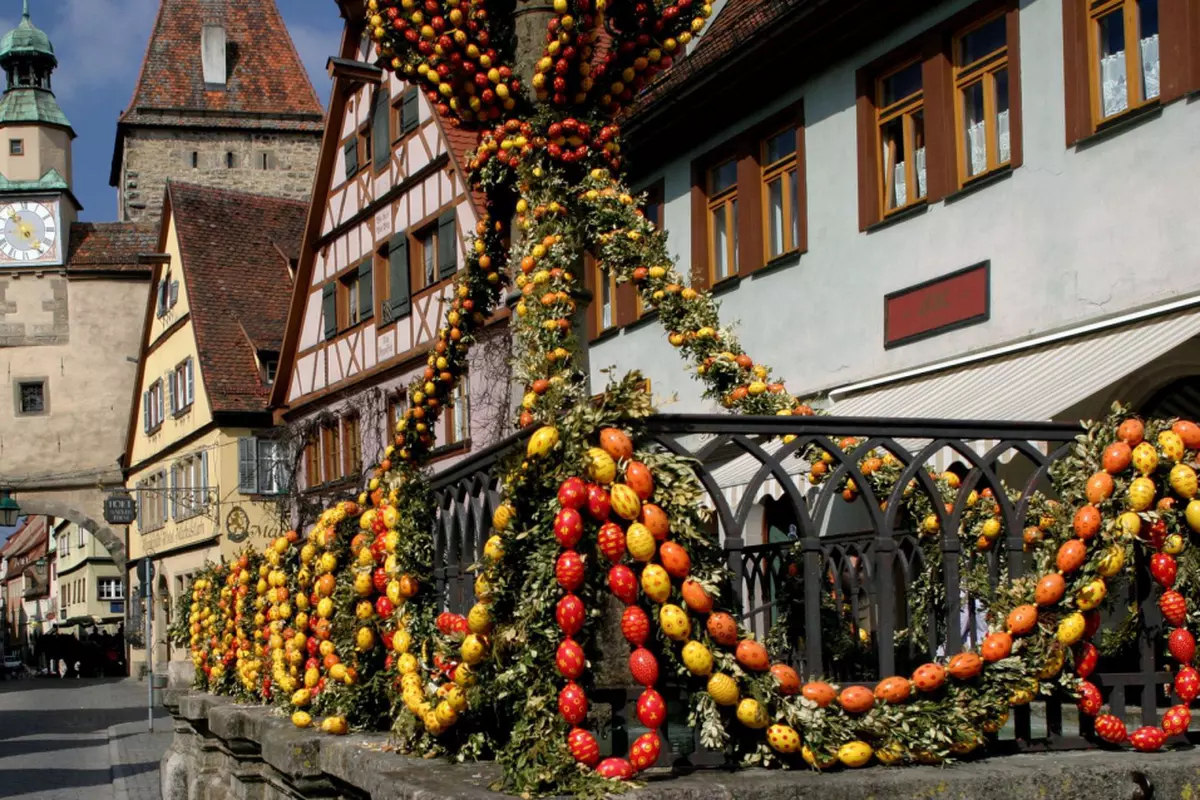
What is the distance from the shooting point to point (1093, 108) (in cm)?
1073

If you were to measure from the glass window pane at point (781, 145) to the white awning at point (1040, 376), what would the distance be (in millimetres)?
3374

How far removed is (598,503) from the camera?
3574 mm

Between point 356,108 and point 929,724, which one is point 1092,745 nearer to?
point 929,724

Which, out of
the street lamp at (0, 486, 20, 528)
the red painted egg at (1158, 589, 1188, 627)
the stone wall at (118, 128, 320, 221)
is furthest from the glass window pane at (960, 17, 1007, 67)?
the stone wall at (118, 128, 320, 221)

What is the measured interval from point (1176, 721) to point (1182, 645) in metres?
0.19

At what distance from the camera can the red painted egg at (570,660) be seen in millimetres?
3541

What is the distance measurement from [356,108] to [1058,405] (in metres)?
19.3

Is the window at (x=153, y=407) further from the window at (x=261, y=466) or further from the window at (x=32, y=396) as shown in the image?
the window at (x=261, y=466)

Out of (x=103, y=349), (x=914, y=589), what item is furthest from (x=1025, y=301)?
(x=103, y=349)

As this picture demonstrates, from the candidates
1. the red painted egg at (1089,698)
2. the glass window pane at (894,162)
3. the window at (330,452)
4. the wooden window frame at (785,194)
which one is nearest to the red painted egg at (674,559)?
the red painted egg at (1089,698)

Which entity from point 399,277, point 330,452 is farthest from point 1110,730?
point 330,452

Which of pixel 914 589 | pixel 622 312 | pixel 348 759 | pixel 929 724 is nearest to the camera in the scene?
pixel 929 724

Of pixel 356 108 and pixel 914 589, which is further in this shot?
pixel 356 108

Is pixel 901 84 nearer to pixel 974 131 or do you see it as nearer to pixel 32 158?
pixel 974 131
